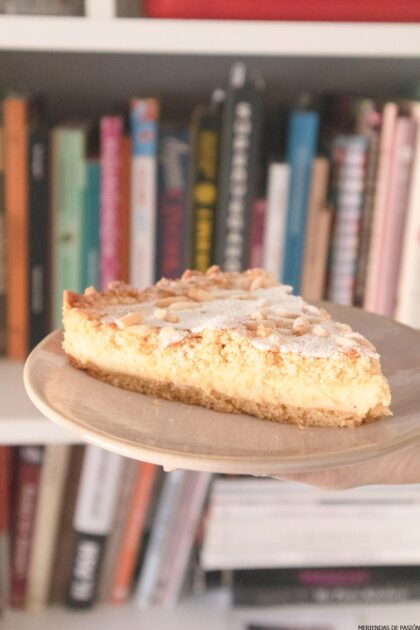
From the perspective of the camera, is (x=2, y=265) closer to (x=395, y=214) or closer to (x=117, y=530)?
(x=117, y=530)

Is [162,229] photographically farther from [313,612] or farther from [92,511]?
[313,612]

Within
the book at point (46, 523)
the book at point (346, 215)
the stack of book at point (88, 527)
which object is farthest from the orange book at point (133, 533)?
the book at point (346, 215)

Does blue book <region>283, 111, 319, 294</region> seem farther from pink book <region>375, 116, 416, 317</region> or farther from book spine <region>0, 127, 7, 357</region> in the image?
book spine <region>0, 127, 7, 357</region>

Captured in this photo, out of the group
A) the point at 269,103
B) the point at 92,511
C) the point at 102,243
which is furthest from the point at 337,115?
the point at 92,511

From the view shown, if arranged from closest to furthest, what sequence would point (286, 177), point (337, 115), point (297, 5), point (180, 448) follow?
point (180, 448)
point (297, 5)
point (286, 177)
point (337, 115)

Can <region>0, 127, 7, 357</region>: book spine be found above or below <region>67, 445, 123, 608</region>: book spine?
above

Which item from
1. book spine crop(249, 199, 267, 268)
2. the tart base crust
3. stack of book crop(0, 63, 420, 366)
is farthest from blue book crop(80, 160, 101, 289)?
the tart base crust
